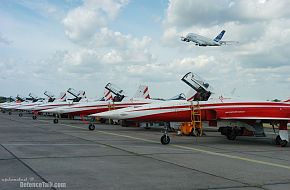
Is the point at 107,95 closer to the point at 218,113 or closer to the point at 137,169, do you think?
the point at 218,113

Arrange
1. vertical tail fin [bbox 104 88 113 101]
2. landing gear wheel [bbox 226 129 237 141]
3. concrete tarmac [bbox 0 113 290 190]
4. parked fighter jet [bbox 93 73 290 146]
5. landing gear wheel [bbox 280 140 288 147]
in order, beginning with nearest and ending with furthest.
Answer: concrete tarmac [bbox 0 113 290 190]
landing gear wheel [bbox 280 140 288 147]
parked fighter jet [bbox 93 73 290 146]
landing gear wheel [bbox 226 129 237 141]
vertical tail fin [bbox 104 88 113 101]

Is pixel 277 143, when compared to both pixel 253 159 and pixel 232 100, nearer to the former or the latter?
pixel 232 100

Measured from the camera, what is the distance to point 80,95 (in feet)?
132

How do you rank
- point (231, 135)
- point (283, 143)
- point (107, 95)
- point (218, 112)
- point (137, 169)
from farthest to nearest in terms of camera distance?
point (107, 95)
point (231, 135)
point (218, 112)
point (283, 143)
point (137, 169)

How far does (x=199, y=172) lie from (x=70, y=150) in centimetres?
486

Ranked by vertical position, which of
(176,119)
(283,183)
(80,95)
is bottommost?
(283,183)

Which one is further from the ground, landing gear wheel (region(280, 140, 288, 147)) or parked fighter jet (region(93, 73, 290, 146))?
parked fighter jet (region(93, 73, 290, 146))

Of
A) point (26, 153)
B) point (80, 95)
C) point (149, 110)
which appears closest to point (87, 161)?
point (26, 153)

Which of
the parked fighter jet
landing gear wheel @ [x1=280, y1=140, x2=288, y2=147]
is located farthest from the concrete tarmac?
landing gear wheel @ [x1=280, y1=140, x2=288, y2=147]

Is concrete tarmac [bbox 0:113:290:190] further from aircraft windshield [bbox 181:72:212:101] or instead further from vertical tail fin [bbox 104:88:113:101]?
vertical tail fin [bbox 104:88:113:101]

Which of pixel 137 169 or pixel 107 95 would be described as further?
pixel 107 95

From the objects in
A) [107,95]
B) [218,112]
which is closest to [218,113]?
[218,112]

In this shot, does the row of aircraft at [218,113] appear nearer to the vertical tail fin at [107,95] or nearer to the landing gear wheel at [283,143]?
the landing gear wheel at [283,143]

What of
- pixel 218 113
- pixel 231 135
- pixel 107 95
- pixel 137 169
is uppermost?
pixel 107 95
